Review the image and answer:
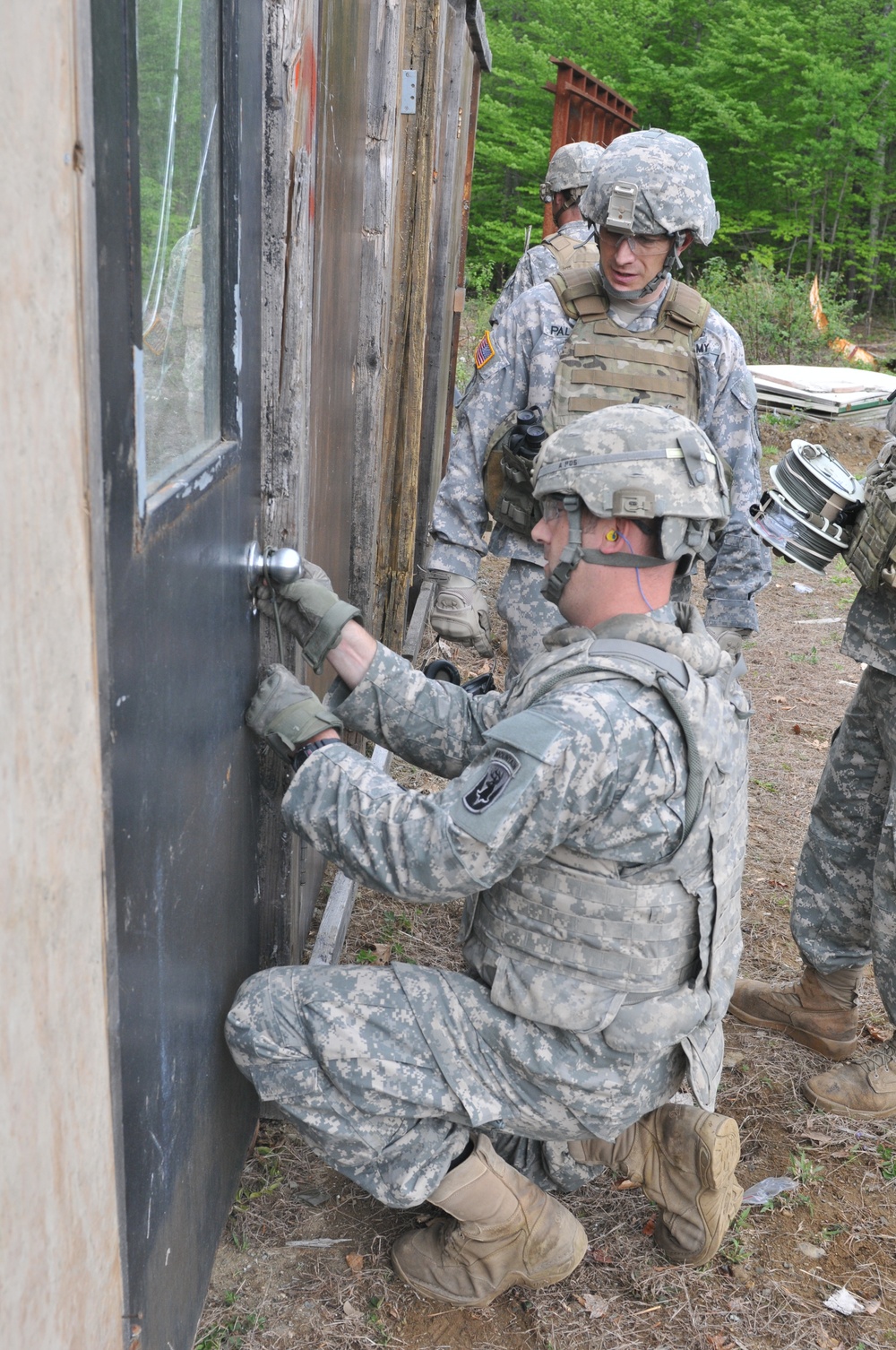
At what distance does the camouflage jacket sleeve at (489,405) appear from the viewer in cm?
355

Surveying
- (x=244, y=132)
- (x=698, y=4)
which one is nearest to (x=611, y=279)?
(x=244, y=132)

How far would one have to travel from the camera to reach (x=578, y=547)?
7.33ft

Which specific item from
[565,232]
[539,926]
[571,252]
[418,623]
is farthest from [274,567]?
[565,232]

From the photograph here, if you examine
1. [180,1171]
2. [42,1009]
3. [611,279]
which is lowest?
[180,1171]

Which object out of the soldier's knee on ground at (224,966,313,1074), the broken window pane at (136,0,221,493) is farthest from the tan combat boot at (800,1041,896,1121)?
the broken window pane at (136,0,221,493)

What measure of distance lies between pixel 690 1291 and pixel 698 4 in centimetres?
2183

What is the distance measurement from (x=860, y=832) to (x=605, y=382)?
4.84ft

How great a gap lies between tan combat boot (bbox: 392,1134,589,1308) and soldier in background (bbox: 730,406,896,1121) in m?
1.11

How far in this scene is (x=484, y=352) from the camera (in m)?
3.66

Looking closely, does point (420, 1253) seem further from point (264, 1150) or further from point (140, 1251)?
point (140, 1251)

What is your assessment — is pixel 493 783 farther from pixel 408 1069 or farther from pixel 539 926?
pixel 408 1069

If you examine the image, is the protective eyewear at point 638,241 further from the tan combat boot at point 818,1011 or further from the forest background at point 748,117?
the forest background at point 748,117

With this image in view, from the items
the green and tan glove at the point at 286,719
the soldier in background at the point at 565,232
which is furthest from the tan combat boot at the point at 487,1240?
the soldier in background at the point at 565,232

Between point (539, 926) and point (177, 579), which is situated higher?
point (177, 579)
